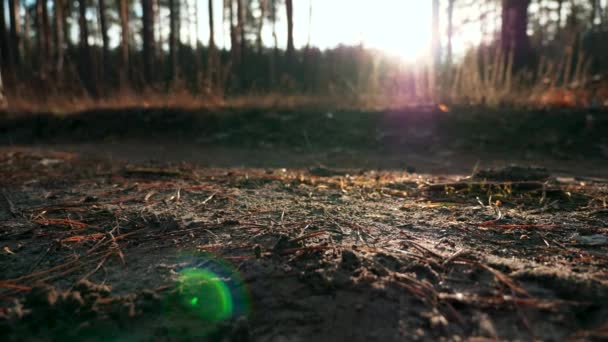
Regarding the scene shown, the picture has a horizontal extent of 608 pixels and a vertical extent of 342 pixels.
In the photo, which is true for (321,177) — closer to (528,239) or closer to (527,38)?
(528,239)

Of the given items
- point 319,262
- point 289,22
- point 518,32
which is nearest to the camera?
point 319,262

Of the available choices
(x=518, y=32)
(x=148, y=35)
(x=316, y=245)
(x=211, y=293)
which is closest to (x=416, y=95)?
(x=518, y=32)

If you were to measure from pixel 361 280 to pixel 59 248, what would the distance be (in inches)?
50.6

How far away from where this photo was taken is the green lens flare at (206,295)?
1.28 meters

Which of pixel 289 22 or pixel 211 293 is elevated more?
pixel 289 22

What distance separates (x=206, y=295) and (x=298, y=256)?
353mm

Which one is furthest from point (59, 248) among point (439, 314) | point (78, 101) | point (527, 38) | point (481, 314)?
point (527, 38)

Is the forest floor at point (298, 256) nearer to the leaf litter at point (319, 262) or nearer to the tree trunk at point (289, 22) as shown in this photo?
the leaf litter at point (319, 262)

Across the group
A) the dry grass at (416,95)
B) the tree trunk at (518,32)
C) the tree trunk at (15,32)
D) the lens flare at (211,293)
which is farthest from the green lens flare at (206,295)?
the tree trunk at (15,32)

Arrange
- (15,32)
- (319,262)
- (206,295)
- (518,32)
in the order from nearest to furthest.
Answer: (206,295) → (319,262) → (518,32) → (15,32)

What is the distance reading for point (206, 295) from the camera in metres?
1.35

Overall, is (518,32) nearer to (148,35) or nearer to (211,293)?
(148,35)

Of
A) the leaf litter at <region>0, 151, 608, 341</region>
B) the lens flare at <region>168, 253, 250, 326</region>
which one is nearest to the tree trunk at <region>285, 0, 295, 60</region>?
the leaf litter at <region>0, 151, 608, 341</region>

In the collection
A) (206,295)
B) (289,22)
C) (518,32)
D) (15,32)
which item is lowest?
(206,295)
